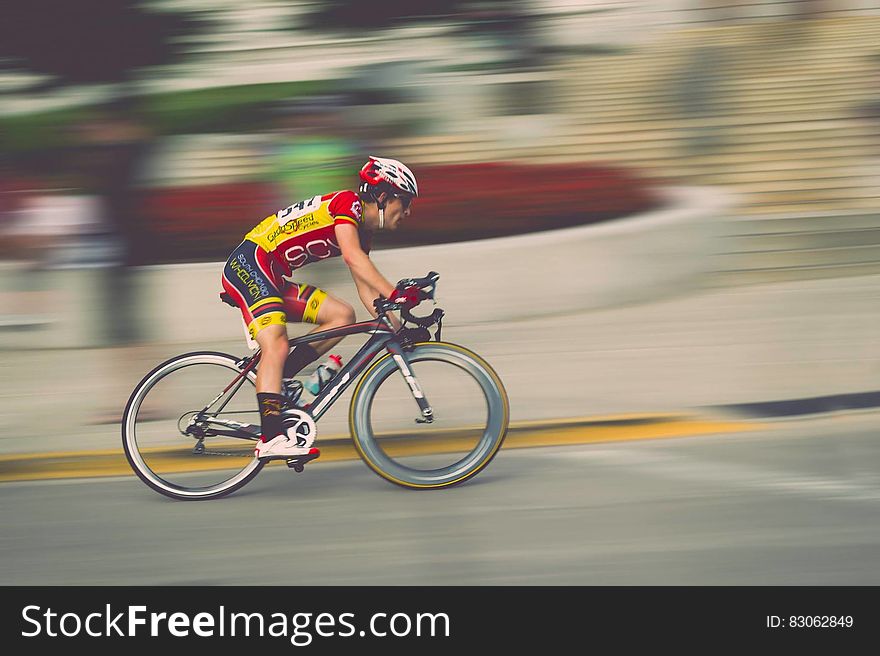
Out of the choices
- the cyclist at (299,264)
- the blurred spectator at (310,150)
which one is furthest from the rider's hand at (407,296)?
the blurred spectator at (310,150)

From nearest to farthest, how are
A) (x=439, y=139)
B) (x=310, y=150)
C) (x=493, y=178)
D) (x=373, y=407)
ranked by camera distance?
(x=373, y=407)
(x=493, y=178)
(x=310, y=150)
(x=439, y=139)

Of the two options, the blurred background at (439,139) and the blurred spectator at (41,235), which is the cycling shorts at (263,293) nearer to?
the blurred background at (439,139)

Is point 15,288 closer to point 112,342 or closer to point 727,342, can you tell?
point 112,342

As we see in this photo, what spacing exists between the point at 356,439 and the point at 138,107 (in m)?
3.22

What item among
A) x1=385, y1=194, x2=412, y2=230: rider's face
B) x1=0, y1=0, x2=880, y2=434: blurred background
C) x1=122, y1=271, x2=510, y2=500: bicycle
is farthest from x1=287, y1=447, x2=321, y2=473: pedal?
x1=0, y1=0, x2=880, y2=434: blurred background

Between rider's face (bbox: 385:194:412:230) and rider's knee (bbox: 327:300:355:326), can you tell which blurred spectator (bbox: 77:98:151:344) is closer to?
rider's knee (bbox: 327:300:355:326)

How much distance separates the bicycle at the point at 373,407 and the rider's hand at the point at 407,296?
0.10 feet

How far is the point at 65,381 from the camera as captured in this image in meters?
8.30

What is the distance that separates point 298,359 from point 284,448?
43cm

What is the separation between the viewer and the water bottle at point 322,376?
5.71 m

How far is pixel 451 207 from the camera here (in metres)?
10.4

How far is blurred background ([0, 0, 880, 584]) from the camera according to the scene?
780 centimetres

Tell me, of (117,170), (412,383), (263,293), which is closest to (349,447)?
(412,383)

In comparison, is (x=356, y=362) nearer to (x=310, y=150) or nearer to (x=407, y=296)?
(x=407, y=296)
